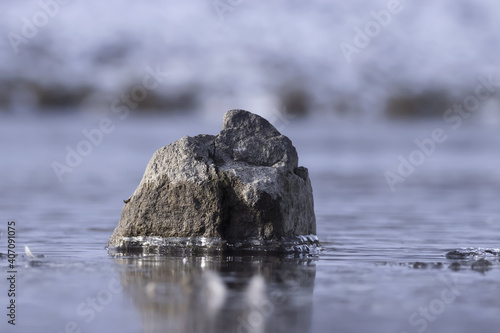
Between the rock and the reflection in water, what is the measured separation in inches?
21.5

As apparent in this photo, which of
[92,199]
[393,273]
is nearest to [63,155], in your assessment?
[92,199]

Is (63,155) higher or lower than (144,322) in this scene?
higher

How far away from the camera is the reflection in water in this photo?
26.7 feet

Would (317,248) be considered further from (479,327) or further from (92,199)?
(92,199)

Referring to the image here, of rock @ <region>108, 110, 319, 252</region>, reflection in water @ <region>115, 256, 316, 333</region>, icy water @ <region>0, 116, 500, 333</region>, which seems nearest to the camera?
reflection in water @ <region>115, 256, 316, 333</region>

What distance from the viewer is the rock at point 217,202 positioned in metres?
13.0

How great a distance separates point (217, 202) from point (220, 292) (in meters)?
3.43

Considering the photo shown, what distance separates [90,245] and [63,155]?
3569 centimetres

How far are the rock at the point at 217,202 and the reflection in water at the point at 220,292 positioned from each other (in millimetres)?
547

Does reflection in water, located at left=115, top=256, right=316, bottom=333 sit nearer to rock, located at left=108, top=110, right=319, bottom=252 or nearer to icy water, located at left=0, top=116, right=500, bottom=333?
icy water, located at left=0, top=116, right=500, bottom=333

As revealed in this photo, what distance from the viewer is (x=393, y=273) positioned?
36.6 feet

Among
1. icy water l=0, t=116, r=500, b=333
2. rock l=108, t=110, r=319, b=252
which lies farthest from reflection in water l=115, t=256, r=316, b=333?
rock l=108, t=110, r=319, b=252

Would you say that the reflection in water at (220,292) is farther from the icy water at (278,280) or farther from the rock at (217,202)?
the rock at (217,202)

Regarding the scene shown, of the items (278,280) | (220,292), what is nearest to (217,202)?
(278,280)
